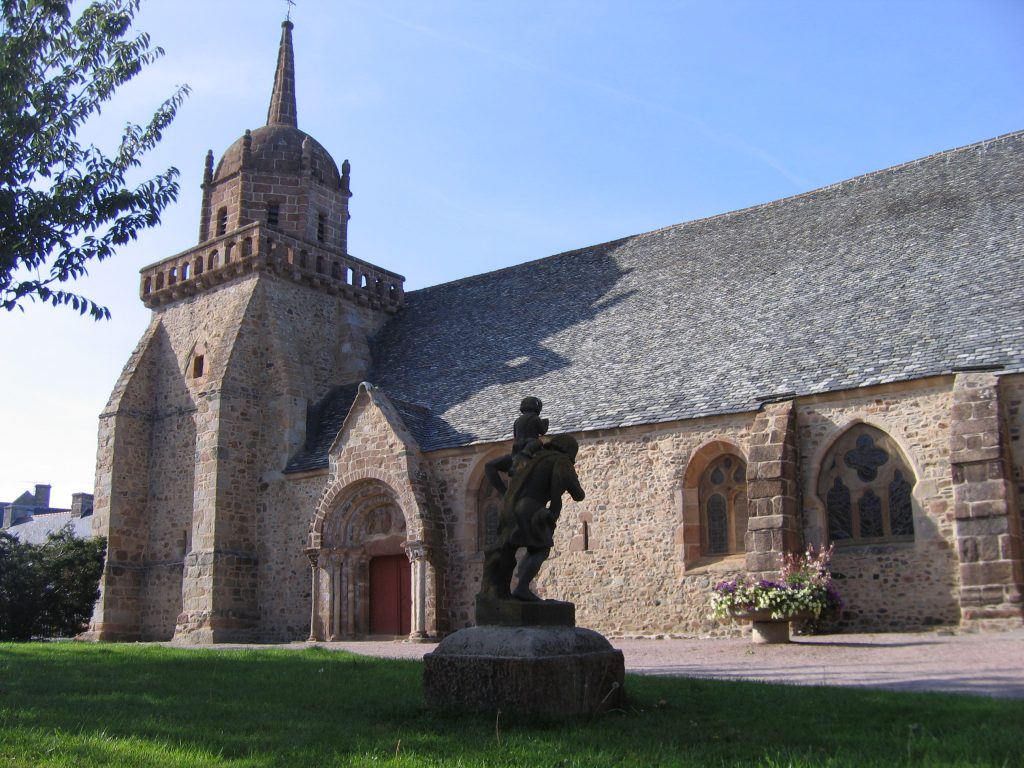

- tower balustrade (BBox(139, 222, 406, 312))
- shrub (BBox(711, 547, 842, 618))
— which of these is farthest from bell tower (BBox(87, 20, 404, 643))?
shrub (BBox(711, 547, 842, 618))

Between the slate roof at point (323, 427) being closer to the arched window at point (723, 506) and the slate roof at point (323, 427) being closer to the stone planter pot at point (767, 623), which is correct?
the arched window at point (723, 506)

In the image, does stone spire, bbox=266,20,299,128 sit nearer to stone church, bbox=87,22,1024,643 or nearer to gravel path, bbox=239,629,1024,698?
stone church, bbox=87,22,1024,643

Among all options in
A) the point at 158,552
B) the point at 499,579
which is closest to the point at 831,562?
the point at 499,579

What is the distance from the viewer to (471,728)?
7977mm

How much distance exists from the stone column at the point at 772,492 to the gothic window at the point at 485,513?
6.13 meters

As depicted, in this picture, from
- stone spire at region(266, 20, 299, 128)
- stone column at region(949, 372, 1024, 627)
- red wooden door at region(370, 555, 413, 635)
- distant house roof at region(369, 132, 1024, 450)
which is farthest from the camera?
stone spire at region(266, 20, 299, 128)

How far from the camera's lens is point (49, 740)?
7438 millimetres

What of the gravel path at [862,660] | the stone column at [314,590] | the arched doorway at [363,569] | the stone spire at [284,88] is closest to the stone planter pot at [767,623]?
the gravel path at [862,660]

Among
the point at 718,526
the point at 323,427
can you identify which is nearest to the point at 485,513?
the point at 718,526

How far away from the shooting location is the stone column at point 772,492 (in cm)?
1708

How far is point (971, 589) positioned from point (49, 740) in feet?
42.6

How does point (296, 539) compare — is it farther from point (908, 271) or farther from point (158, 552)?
point (908, 271)

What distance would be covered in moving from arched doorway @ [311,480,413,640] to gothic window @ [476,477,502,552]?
1.92m

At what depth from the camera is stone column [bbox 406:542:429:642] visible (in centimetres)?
2122
